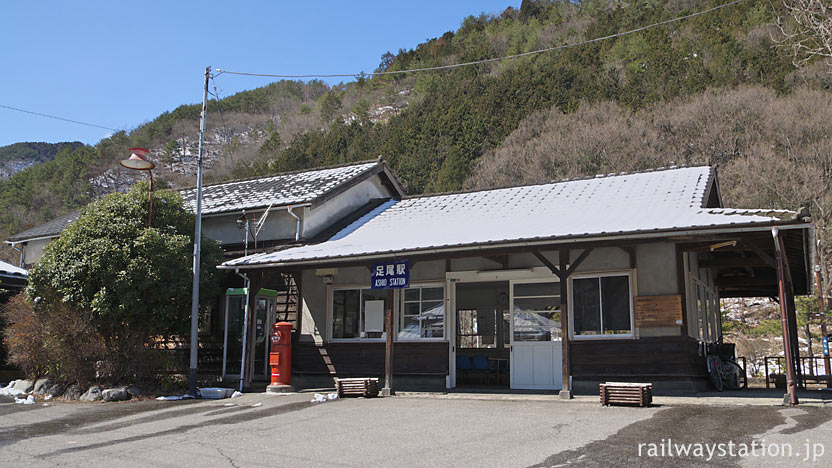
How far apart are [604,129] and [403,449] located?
39153mm

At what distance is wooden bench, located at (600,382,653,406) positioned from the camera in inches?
384

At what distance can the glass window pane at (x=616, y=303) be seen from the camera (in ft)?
39.9

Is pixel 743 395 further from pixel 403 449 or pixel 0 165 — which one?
pixel 0 165

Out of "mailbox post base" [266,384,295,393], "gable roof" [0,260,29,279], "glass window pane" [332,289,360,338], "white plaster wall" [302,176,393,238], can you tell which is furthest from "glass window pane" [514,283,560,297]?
"gable roof" [0,260,29,279]

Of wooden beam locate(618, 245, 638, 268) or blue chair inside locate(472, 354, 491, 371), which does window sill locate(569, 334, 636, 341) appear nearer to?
wooden beam locate(618, 245, 638, 268)

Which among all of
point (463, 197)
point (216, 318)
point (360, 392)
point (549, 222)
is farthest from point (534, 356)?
point (216, 318)

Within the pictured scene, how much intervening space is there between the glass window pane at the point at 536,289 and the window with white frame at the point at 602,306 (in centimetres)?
56

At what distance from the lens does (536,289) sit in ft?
43.8

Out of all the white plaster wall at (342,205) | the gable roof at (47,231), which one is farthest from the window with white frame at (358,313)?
the gable roof at (47,231)

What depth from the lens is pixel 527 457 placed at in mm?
6523

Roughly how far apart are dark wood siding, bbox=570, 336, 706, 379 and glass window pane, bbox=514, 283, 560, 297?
1.16 meters

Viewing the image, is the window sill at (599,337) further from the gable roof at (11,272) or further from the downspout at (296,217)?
the gable roof at (11,272)

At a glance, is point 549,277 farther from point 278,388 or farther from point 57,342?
point 57,342

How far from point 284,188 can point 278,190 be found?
8.6 inches
